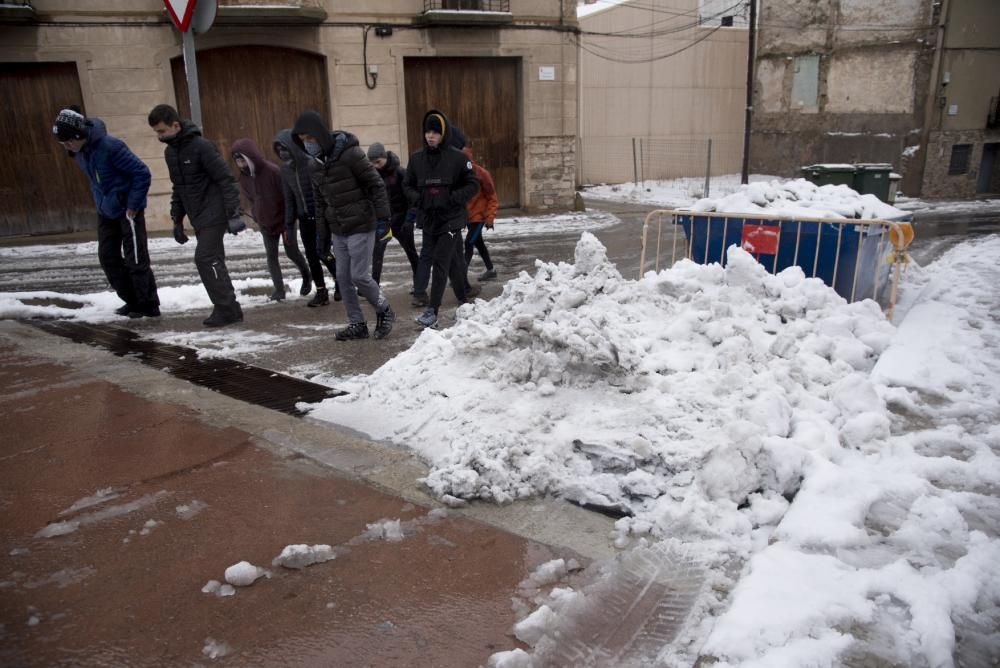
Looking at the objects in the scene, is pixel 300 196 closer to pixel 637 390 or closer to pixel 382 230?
pixel 382 230

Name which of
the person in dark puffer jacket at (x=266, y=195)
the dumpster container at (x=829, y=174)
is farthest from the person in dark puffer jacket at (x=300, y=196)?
the dumpster container at (x=829, y=174)

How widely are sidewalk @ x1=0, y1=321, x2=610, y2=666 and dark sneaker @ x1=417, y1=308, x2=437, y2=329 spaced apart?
2216 mm

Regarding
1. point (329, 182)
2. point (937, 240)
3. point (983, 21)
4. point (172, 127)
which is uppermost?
point (983, 21)

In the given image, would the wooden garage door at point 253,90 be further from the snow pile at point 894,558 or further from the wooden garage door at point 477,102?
the snow pile at point 894,558

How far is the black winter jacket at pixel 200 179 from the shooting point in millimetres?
6355

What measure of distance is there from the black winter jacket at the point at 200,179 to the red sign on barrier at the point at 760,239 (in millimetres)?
4763

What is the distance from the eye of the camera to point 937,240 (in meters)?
12.6

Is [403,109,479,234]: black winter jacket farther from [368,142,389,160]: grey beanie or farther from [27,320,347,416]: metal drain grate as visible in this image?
[27,320,347,416]: metal drain grate

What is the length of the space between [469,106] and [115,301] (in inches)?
408

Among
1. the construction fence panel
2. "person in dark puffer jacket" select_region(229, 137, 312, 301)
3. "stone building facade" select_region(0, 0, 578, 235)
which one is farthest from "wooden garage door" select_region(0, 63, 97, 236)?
the construction fence panel

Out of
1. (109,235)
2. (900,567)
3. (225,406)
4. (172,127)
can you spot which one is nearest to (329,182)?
(172,127)

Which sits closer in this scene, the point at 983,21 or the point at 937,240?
the point at 937,240

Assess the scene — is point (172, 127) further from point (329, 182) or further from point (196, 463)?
point (196, 463)

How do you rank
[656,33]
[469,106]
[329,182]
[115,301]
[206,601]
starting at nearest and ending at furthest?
1. [206,601]
2. [329,182]
3. [115,301]
4. [469,106]
5. [656,33]
